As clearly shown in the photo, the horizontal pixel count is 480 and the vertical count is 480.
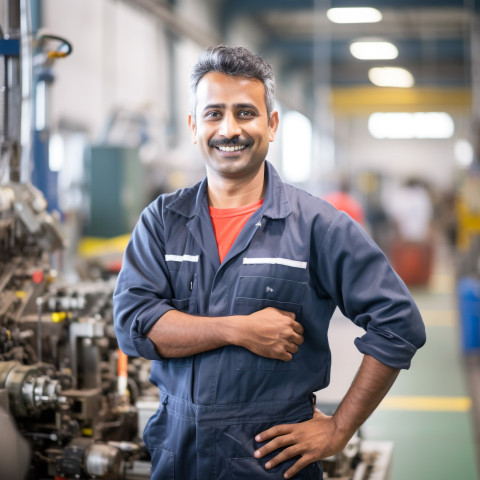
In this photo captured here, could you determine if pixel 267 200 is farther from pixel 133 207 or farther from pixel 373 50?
pixel 373 50

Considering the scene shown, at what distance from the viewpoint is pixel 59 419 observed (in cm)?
252

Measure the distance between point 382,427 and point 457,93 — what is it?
1648 cm

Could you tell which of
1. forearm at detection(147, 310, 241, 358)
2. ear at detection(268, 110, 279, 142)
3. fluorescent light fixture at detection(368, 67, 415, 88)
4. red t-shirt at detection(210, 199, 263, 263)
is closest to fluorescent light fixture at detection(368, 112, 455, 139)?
fluorescent light fixture at detection(368, 67, 415, 88)

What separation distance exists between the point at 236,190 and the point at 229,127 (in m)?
0.18

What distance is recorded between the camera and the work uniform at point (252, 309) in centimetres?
168

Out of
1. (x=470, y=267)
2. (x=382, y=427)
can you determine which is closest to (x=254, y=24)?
(x=470, y=267)

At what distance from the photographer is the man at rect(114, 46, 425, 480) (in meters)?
1.67

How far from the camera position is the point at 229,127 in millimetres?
1719

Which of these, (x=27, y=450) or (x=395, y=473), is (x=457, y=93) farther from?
(x=27, y=450)

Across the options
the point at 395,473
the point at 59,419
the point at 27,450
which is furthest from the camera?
the point at 395,473

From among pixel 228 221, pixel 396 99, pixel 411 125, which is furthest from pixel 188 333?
pixel 411 125

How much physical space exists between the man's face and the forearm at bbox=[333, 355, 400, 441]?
0.56 meters

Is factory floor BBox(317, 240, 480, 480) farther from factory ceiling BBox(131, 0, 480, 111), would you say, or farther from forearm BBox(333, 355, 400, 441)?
factory ceiling BBox(131, 0, 480, 111)

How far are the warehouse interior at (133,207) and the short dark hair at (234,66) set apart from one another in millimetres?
1218
